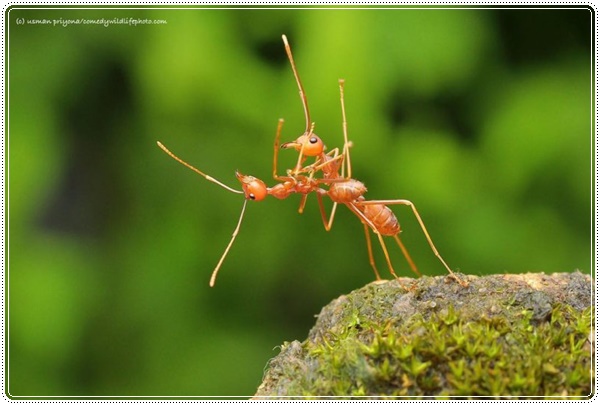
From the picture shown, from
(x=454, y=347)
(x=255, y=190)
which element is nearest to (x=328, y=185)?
(x=255, y=190)

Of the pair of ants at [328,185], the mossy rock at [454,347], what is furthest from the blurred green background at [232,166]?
the mossy rock at [454,347]

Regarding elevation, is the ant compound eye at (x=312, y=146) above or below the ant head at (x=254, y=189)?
above

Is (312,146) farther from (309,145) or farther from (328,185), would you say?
(328,185)

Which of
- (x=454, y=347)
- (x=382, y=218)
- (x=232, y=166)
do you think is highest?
(x=232, y=166)

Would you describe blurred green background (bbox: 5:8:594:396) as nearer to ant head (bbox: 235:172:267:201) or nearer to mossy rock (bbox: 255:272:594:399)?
ant head (bbox: 235:172:267:201)

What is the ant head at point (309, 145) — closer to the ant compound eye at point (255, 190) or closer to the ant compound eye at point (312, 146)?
the ant compound eye at point (312, 146)

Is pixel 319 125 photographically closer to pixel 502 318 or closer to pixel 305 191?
pixel 305 191

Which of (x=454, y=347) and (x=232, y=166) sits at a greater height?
(x=232, y=166)
